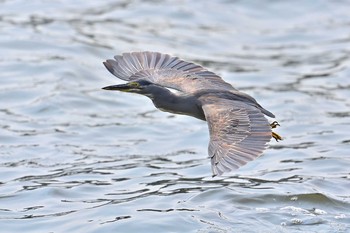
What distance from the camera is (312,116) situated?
12.4 meters

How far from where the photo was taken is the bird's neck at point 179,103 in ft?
27.9

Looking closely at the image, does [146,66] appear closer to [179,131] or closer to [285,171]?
[285,171]

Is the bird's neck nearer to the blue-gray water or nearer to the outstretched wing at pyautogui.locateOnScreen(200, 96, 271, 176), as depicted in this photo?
the outstretched wing at pyautogui.locateOnScreen(200, 96, 271, 176)

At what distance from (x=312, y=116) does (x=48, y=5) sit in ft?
18.9

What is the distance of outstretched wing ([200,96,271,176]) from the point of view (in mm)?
7156

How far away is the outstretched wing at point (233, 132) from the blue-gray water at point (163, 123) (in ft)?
3.29

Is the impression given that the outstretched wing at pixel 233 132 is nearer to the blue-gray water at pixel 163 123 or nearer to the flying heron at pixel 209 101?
the flying heron at pixel 209 101

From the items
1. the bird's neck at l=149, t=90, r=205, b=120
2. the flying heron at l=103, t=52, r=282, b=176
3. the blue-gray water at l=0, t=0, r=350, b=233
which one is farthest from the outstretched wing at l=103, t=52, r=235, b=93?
the blue-gray water at l=0, t=0, r=350, b=233

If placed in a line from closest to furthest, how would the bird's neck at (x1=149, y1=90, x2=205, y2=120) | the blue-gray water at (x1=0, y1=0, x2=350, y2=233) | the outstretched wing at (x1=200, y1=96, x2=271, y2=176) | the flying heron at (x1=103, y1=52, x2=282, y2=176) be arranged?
the outstretched wing at (x1=200, y1=96, x2=271, y2=176) < the flying heron at (x1=103, y1=52, x2=282, y2=176) < the bird's neck at (x1=149, y1=90, x2=205, y2=120) < the blue-gray water at (x1=0, y1=0, x2=350, y2=233)

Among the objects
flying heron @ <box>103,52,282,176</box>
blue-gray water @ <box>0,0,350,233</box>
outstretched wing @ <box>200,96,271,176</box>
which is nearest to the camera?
outstretched wing @ <box>200,96,271,176</box>

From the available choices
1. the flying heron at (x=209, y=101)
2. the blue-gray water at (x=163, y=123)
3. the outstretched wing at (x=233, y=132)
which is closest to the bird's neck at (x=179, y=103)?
the flying heron at (x=209, y=101)

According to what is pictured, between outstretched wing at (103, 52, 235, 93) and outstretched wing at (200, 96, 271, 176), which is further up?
outstretched wing at (103, 52, 235, 93)

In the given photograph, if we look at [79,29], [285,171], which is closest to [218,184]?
[285,171]

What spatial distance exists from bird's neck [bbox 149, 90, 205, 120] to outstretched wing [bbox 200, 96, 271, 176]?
0.34ft
